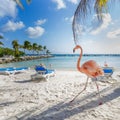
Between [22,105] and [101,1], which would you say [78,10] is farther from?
[22,105]

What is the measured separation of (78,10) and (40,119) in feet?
9.91

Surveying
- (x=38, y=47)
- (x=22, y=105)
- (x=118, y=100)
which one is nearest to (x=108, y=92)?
(x=118, y=100)

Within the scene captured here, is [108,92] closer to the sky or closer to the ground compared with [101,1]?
closer to the ground

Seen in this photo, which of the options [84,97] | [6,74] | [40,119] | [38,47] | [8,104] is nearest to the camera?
[40,119]

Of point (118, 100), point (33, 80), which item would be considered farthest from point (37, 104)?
point (33, 80)

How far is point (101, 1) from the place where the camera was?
505cm

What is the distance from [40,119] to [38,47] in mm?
93947

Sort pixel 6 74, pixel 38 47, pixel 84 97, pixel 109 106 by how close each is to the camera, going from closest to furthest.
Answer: pixel 109 106 < pixel 84 97 < pixel 6 74 < pixel 38 47

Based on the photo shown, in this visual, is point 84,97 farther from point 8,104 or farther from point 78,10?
point 78,10

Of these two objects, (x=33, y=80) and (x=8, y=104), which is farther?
(x=33, y=80)

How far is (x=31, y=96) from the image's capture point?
22.3 ft

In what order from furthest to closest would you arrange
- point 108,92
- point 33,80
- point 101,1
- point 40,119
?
point 33,80
point 108,92
point 101,1
point 40,119

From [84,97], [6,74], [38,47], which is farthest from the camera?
[38,47]

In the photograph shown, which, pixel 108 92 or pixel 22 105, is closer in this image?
pixel 22 105
